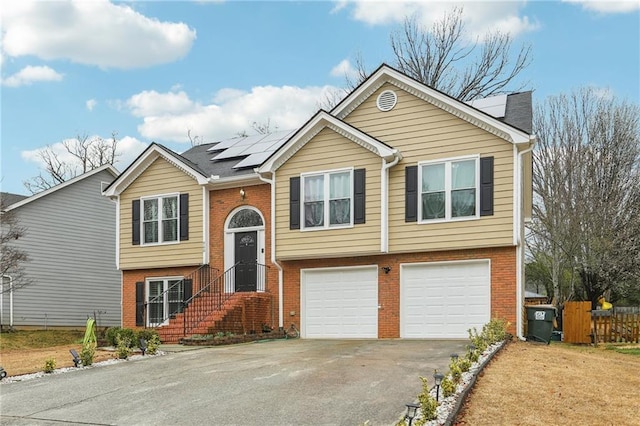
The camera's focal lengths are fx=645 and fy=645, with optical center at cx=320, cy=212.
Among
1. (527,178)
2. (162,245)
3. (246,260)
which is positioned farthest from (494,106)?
(162,245)

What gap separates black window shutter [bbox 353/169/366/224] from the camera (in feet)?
55.2

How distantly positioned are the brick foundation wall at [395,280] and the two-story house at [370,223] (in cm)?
3

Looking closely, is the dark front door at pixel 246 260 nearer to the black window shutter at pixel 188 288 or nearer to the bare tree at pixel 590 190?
the black window shutter at pixel 188 288

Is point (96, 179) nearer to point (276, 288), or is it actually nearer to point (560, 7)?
point (276, 288)

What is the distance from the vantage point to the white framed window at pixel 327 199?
1708 centimetres

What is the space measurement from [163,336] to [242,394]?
798 cm

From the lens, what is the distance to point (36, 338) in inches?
878

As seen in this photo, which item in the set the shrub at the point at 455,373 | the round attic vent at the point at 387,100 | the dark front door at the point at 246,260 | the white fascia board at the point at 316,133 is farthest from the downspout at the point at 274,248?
the shrub at the point at 455,373

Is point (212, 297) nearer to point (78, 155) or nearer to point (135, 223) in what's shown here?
point (135, 223)

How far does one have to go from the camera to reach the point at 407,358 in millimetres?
11938

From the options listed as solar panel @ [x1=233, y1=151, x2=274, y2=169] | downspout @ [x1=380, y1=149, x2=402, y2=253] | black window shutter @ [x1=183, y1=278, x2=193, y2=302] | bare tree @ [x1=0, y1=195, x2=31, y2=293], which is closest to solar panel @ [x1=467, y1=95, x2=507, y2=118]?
downspout @ [x1=380, y1=149, x2=402, y2=253]

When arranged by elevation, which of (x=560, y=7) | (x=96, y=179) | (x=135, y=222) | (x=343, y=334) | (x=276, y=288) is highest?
(x=560, y=7)

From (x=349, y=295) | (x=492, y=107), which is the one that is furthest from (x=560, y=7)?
(x=349, y=295)

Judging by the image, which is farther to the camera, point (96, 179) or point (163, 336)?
point (96, 179)
